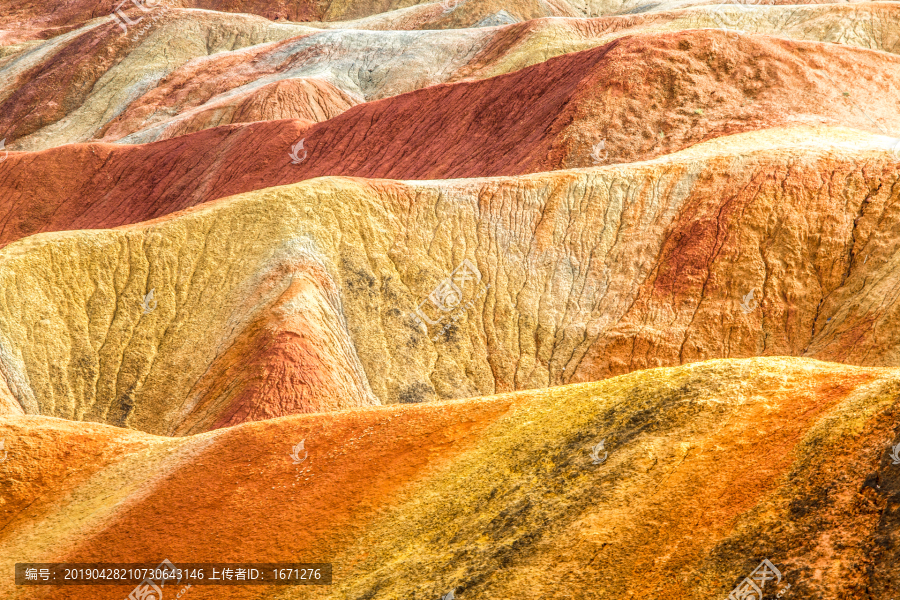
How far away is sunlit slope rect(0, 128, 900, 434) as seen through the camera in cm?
2338

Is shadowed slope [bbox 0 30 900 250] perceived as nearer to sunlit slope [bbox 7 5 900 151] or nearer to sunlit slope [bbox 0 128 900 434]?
sunlit slope [bbox 0 128 900 434]

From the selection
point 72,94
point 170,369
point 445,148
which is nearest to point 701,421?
point 170,369

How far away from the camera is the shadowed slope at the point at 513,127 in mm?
34750

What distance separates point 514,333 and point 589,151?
11.9 metres

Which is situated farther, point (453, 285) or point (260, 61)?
point (260, 61)

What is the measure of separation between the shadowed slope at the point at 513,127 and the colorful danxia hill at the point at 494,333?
186mm

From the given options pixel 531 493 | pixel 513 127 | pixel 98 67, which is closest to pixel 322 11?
pixel 98 67

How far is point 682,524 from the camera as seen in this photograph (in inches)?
414

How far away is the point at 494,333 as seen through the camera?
2542 centimetres

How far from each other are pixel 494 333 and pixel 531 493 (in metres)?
13.4

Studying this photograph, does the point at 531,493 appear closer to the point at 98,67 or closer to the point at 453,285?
the point at 453,285

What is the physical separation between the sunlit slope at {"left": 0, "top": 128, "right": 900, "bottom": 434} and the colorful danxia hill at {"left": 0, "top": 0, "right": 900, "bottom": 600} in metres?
0.09

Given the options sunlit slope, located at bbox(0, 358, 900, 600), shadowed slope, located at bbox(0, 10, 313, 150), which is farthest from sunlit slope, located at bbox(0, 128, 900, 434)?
shadowed slope, located at bbox(0, 10, 313, 150)

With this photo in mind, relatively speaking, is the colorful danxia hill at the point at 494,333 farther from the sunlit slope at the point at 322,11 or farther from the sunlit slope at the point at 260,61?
the sunlit slope at the point at 322,11
